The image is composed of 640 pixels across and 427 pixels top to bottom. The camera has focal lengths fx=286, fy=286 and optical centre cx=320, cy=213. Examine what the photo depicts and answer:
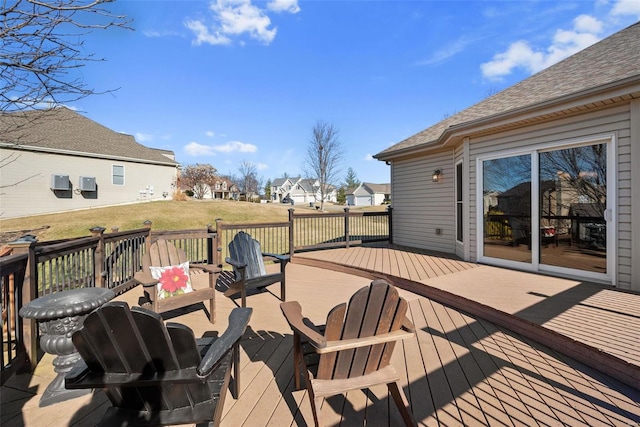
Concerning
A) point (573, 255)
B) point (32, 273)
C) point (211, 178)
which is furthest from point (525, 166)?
point (211, 178)

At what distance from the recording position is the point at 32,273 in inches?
97.7

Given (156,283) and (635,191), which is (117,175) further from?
(635,191)

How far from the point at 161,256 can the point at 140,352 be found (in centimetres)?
252

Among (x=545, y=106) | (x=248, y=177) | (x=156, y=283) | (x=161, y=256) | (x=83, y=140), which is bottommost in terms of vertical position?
(x=156, y=283)

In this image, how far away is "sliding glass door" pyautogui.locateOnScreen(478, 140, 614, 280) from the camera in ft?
13.3

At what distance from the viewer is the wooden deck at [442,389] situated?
5.83ft

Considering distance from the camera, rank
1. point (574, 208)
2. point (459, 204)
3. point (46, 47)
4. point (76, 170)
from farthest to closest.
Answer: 1. point (76, 170)
2. point (459, 204)
3. point (574, 208)
4. point (46, 47)

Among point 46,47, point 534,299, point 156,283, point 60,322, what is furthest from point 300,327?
point 46,47

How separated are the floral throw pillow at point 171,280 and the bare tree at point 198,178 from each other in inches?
1099

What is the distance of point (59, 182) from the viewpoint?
1505 cm

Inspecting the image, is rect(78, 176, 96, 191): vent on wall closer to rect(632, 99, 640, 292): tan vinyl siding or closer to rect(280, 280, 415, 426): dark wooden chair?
rect(280, 280, 415, 426): dark wooden chair

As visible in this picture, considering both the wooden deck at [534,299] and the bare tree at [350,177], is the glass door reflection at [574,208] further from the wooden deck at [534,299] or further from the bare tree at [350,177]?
the bare tree at [350,177]

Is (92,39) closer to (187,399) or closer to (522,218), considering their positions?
(187,399)

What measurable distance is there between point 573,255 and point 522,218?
875mm
